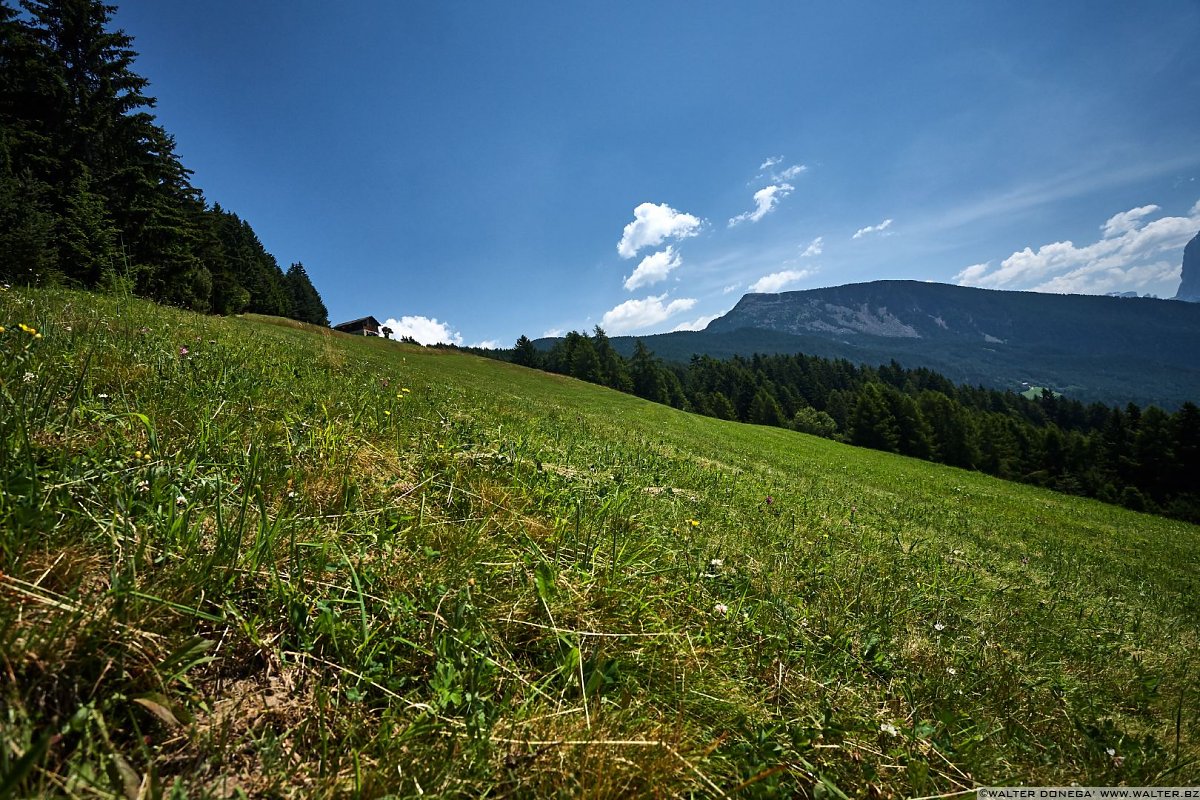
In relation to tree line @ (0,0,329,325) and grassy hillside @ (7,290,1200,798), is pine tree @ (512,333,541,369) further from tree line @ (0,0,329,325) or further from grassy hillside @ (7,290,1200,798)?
grassy hillside @ (7,290,1200,798)

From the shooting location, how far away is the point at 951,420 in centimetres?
5888

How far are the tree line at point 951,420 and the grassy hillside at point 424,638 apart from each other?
5666 centimetres

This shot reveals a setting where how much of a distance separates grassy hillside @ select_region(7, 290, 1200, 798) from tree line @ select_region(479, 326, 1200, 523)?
5666cm

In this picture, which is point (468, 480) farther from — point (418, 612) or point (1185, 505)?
point (1185, 505)

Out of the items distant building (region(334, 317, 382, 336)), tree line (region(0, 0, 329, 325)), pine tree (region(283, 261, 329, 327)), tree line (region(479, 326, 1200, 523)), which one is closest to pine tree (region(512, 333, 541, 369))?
tree line (region(479, 326, 1200, 523))

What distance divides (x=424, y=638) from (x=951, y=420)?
2964 inches

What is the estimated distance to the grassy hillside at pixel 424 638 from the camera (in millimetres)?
1150

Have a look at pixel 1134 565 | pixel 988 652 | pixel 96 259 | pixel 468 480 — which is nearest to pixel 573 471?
pixel 468 480

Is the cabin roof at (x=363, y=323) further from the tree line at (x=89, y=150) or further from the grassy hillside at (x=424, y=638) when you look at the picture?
the grassy hillside at (x=424, y=638)

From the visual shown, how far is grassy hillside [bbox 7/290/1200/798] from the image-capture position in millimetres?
1150

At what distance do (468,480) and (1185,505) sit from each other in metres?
61.9

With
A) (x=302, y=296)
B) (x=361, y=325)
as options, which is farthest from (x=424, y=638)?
(x=302, y=296)

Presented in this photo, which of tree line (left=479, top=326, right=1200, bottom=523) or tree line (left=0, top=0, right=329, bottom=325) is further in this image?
tree line (left=479, top=326, right=1200, bottom=523)

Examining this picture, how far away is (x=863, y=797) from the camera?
162 centimetres
